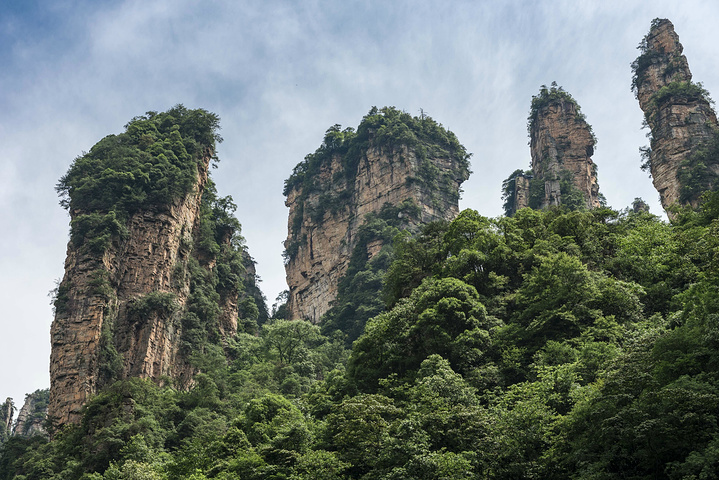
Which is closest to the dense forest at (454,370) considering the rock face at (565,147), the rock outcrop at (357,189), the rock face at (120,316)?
the rock face at (120,316)

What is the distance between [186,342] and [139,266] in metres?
6.46

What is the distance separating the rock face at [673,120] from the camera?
2082 inches

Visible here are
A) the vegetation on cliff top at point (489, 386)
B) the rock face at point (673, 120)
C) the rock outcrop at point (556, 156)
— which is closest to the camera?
the vegetation on cliff top at point (489, 386)

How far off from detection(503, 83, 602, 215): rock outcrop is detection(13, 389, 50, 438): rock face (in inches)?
2290

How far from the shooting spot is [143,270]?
49156mm

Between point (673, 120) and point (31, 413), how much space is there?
78.3 m

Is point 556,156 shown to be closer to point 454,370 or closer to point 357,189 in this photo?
point 357,189

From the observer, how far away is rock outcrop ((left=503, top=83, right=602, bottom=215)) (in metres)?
68.8

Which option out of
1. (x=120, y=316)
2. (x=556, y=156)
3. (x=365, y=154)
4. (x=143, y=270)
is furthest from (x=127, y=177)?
(x=556, y=156)

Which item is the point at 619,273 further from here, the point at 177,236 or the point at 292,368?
the point at 177,236

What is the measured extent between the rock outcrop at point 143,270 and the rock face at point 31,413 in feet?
110

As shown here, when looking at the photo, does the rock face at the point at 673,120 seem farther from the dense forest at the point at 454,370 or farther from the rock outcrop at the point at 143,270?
the rock outcrop at the point at 143,270

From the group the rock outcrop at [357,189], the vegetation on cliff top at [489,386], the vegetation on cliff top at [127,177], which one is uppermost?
the rock outcrop at [357,189]

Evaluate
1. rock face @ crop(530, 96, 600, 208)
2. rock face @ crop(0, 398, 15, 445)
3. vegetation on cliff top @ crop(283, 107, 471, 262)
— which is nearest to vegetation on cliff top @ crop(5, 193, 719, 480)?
rock face @ crop(530, 96, 600, 208)
